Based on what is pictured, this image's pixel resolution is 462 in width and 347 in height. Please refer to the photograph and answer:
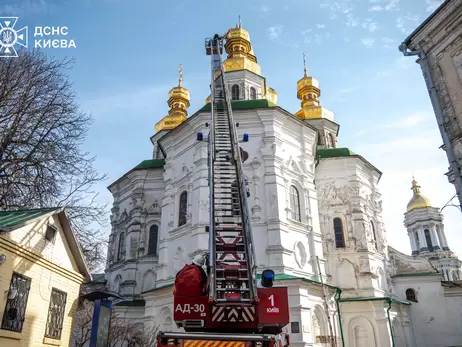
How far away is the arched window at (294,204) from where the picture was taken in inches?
833

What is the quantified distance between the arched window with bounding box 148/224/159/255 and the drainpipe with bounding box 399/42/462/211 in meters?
19.1

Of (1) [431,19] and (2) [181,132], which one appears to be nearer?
(1) [431,19]

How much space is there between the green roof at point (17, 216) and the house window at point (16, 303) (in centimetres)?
119

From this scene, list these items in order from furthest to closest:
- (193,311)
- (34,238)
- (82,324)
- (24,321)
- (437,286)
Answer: (437,286)
(82,324)
(34,238)
(24,321)
(193,311)

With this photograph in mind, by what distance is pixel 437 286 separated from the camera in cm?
2598

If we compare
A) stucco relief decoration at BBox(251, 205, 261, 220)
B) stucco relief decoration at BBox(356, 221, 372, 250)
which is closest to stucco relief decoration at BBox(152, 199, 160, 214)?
stucco relief decoration at BBox(251, 205, 261, 220)

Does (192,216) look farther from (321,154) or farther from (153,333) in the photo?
(321,154)

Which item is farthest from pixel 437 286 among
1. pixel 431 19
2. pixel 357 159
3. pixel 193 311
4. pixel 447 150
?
pixel 193 311

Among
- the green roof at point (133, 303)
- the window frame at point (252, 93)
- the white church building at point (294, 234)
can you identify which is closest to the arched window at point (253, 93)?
the window frame at point (252, 93)

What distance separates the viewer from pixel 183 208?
22.4 metres

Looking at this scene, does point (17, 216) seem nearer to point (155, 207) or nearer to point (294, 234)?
point (294, 234)

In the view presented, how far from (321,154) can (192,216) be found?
11.2 m

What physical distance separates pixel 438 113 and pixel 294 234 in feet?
31.0

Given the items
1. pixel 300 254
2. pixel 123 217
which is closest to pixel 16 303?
pixel 300 254
